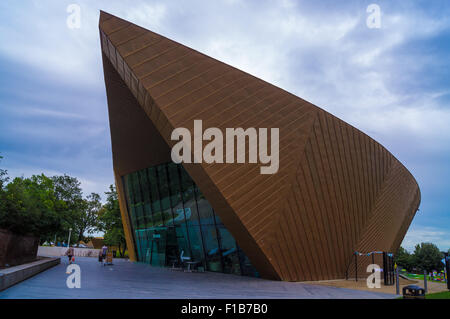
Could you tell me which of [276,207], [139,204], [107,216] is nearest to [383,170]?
[276,207]

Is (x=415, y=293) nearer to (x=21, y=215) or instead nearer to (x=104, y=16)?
(x=104, y=16)

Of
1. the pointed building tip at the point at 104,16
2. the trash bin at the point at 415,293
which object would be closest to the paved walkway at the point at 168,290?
the trash bin at the point at 415,293

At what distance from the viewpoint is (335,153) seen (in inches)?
607

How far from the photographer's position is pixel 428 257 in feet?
196

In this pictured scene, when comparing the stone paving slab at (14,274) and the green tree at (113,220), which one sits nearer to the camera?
the stone paving slab at (14,274)

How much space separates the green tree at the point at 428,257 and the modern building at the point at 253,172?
48869mm

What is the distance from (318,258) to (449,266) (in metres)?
4.94

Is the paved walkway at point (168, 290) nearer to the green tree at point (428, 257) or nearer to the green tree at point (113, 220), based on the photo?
the green tree at point (113, 220)

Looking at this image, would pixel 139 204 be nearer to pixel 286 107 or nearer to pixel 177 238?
pixel 177 238

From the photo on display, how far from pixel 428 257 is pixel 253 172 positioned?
205 ft

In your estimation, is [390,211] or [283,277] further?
[390,211]

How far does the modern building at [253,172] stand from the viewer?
12.1m

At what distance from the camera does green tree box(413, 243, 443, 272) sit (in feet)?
194

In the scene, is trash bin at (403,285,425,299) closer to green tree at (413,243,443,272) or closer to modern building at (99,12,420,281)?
modern building at (99,12,420,281)
